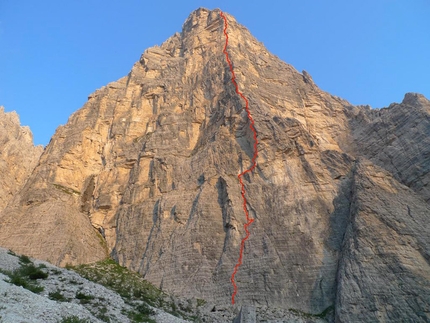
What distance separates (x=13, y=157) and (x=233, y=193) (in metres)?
34.4

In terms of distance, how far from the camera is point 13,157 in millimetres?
54531

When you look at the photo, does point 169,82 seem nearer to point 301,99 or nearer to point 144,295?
point 301,99

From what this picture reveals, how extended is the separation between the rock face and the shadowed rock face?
236cm

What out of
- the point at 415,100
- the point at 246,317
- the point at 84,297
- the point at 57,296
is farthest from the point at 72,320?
the point at 415,100

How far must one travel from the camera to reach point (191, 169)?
153ft

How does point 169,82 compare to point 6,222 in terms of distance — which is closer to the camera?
point 6,222

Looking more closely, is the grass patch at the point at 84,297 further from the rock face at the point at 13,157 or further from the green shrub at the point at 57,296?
the rock face at the point at 13,157

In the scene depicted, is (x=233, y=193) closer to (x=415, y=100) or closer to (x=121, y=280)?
(x=121, y=280)

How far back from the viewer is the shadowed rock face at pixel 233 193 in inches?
1284

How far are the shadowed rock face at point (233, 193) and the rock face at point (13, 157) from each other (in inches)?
92.8

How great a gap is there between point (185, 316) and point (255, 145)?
2330 centimetres

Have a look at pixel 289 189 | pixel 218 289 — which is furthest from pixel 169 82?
pixel 218 289

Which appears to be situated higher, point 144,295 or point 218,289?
point 218,289

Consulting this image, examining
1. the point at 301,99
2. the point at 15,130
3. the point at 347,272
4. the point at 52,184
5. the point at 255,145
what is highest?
the point at 301,99
